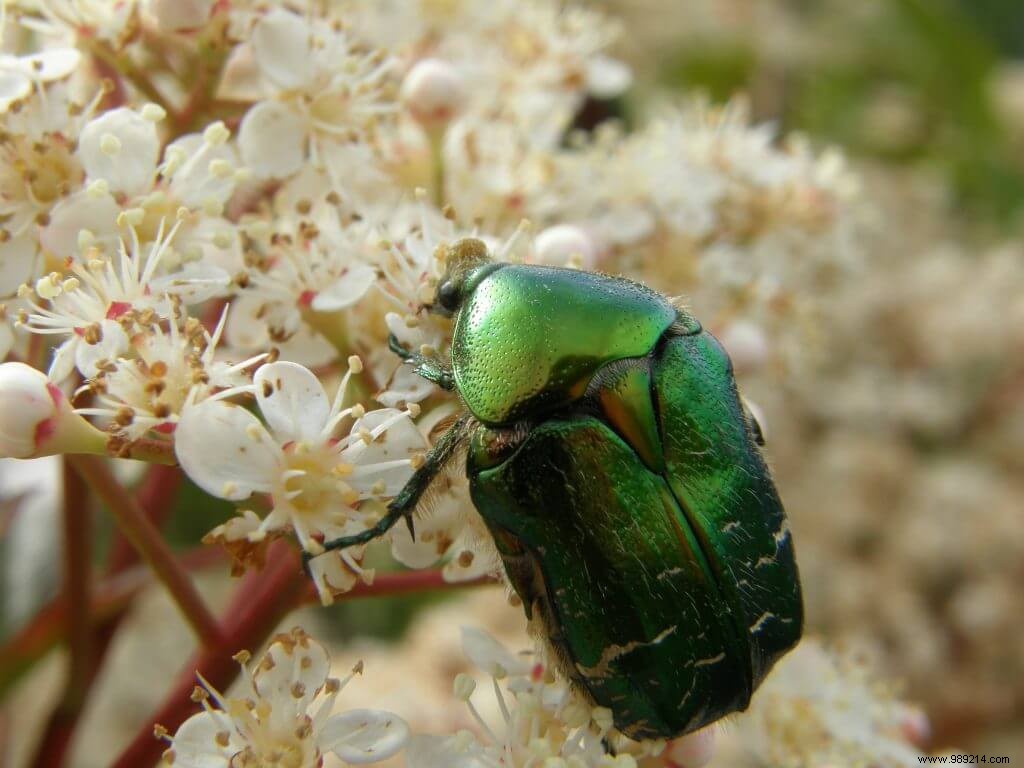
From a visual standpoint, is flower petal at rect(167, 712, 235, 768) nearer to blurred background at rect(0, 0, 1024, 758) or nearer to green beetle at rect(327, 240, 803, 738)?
green beetle at rect(327, 240, 803, 738)

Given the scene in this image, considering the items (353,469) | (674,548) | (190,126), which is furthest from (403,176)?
(674,548)

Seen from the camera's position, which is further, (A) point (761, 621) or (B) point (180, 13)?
(B) point (180, 13)

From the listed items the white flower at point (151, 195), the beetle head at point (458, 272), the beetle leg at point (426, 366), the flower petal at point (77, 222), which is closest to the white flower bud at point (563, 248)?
the beetle head at point (458, 272)

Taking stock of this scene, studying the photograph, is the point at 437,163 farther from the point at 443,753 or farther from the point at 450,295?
the point at 443,753

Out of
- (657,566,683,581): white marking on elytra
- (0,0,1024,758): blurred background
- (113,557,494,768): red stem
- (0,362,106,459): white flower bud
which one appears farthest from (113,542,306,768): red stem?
(0,0,1024,758): blurred background

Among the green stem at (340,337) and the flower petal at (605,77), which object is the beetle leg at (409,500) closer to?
the green stem at (340,337)

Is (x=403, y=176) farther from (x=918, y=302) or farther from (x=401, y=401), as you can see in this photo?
(x=918, y=302)

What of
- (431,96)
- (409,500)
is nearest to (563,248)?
(431,96)
